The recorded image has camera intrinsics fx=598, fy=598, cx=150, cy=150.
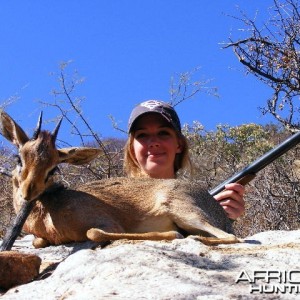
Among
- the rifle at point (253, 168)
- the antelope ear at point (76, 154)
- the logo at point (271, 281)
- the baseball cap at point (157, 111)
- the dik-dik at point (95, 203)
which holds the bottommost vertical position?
the logo at point (271, 281)

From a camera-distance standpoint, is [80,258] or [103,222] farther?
[103,222]

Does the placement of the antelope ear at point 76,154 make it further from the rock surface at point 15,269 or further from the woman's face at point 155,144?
the rock surface at point 15,269

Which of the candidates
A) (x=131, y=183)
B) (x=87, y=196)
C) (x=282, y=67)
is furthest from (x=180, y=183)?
(x=282, y=67)

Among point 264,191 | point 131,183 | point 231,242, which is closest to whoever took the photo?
point 231,242

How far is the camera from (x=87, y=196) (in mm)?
5484

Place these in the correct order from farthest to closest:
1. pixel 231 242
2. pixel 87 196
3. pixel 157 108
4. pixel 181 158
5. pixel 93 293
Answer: pixel 181 158 < pixel 157 108 < pixel 87 196 < pixel 231 242 < pixel 93 293

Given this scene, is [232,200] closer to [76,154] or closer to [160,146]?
[160,146]

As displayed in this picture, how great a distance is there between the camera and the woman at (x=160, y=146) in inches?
263

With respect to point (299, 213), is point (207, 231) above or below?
below

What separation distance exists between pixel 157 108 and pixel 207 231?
6.10 feet

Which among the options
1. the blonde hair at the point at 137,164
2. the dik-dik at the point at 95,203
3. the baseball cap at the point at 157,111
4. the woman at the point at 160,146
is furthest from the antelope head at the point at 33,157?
the blonde hair at the point at 137,164

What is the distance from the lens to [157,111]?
262 inches

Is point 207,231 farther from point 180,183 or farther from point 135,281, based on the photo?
point 135,281

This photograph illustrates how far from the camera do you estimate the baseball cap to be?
6.68 metres
